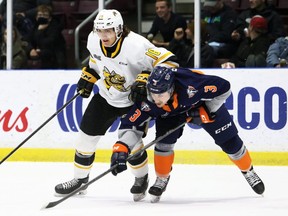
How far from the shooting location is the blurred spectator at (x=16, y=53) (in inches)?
323

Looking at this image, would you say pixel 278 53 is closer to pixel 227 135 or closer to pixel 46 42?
pixel 227 135

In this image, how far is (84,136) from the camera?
567 centimetres

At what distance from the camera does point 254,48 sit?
7594 millimetres

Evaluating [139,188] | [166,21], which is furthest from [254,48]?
[139,188]

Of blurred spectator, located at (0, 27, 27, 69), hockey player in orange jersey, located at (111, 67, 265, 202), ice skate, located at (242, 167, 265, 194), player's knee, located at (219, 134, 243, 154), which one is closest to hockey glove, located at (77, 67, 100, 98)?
hockey player in orange jersey, located at (111, 67, 265, 202)

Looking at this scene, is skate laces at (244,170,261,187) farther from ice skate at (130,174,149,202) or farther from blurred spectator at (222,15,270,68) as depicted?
blurred spectator at (222,15,270,68)

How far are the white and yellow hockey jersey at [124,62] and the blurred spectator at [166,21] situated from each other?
8.02ft

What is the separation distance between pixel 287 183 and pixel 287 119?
108 centimetres

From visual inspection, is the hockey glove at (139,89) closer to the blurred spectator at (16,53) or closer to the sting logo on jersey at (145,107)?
the sting logo on jersey at (145,107)

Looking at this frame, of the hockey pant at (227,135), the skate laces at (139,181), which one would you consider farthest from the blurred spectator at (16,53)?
the hockey pant at (227,135)

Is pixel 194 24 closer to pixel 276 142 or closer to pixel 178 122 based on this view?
pixel 276 142

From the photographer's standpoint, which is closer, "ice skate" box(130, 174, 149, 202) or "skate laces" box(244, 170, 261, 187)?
"ice skate" box(130, 174, 149, 202)

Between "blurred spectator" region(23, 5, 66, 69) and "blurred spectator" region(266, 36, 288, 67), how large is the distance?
2.03 metres

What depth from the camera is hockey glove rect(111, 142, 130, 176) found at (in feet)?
16.4
